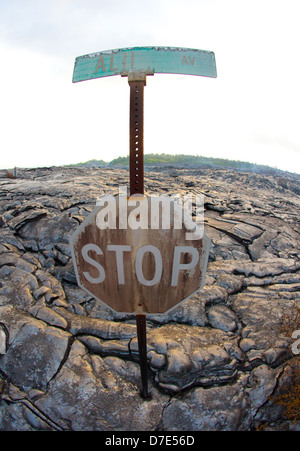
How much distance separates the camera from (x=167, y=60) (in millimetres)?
1829

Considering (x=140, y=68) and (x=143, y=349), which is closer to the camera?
(x=140, y=68)

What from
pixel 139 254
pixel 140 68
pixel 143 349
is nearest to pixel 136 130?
pixel 140 68

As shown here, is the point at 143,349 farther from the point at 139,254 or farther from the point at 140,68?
the point at 140,68

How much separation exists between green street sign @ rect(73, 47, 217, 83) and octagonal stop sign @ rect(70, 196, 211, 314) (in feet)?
2.92

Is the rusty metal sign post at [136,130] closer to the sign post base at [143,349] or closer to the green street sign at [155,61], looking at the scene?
the green street sign at [155,61]

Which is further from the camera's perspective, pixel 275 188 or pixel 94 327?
pixel 275 188

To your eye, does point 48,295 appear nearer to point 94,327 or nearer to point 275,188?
point 94,327

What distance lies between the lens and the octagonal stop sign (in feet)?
5.72

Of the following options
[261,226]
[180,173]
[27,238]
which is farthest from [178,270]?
[180,173]

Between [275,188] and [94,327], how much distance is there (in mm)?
10611

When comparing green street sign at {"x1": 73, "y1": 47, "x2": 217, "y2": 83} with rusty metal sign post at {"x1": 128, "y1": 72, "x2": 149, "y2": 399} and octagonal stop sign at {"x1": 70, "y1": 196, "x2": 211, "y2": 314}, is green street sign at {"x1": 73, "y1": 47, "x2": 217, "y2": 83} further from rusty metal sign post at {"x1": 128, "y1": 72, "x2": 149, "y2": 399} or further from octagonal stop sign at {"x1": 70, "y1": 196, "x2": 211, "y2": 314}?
octagonal stop sign at {"x1": 70, "y1": 196, "x2": 211, "y2": 314}

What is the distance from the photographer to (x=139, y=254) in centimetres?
183

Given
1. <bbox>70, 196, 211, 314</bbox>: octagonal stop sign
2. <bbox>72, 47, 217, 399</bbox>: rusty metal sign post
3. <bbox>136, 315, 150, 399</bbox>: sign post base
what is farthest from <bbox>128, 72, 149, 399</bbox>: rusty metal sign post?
<bbox>136, 315, 150, 399</bbox>: sign post base

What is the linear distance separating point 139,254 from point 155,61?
131 centimetres
